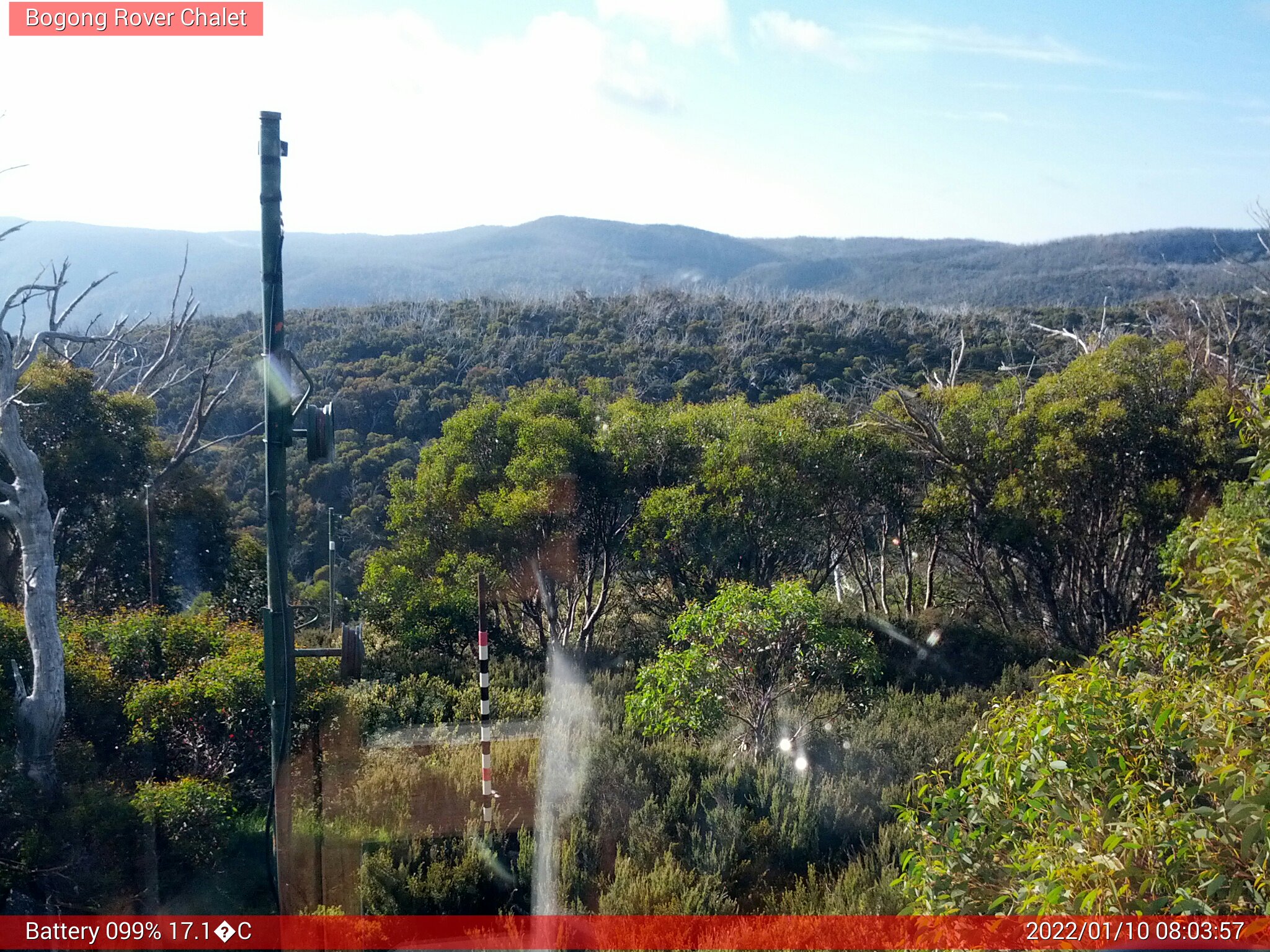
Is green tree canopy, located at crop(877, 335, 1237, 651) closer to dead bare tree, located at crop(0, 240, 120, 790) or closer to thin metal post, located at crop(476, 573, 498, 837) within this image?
thin metal post, located at crop(476, 573, 498, 837)

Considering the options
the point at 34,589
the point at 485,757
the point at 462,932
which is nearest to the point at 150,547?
the point at 34,589

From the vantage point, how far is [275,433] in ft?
13.5

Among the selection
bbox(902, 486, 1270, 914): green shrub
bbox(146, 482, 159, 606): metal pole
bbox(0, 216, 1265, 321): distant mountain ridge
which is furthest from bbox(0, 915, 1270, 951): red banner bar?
bbox(0, 216, 1265, 321): distant mountain ridge

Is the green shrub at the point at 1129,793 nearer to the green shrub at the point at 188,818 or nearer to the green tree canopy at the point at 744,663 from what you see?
the green tree canopy at the point at 744,663

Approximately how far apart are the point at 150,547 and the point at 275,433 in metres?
7.22

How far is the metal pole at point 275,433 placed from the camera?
4.07 meters

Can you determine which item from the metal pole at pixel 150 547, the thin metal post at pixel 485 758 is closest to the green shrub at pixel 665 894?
the thin metal post at pixel 485 758

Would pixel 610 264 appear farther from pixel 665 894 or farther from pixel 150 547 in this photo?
pixel 665 894

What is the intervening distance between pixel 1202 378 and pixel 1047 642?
134 inches

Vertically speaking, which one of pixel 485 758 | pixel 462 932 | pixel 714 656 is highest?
pixel 714 656

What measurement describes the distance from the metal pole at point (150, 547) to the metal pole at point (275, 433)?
21.8ft

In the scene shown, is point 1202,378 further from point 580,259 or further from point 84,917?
point 580,259

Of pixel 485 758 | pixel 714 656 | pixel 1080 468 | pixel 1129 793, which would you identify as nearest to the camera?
pixel 1129 793

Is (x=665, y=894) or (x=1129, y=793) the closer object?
(x=1129, y=793)
